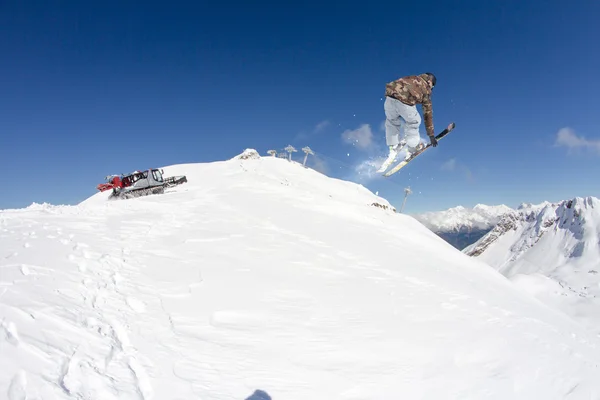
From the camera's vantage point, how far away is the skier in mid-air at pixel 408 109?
27.9 ft

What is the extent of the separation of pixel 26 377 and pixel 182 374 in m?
1.32

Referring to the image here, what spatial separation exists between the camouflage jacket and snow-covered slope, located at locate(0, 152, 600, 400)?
4516mm

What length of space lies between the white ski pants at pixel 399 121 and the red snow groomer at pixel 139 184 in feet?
56.2

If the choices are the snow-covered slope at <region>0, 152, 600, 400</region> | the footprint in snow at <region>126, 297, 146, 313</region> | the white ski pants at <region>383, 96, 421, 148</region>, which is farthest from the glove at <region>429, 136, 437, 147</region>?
the footprint in snow at <region>126, 297, 146, 313</region>

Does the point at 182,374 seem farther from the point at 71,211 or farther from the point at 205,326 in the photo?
the point at 71,211

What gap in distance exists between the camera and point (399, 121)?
991cm

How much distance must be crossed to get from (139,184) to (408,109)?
18816mm

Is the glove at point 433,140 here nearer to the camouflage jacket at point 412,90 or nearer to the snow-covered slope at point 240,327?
the camouflage jacket at point 412,90

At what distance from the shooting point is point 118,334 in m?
3.85

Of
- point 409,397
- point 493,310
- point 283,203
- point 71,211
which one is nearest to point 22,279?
point 409,397

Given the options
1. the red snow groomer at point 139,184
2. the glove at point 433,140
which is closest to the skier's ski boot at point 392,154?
the glove at point 433,140

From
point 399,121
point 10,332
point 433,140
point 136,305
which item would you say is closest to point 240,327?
point 136,305

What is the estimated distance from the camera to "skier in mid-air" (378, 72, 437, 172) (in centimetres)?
851

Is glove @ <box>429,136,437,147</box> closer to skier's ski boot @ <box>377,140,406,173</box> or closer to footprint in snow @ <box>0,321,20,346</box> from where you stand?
skier's ski boot @ <box>377,140,406,173</box>
